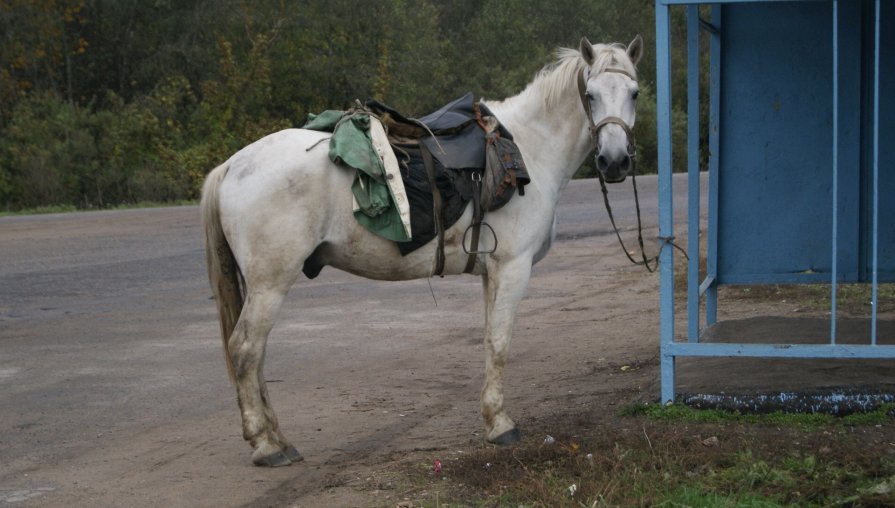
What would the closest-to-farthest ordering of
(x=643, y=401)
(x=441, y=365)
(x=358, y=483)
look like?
1. (x=358, y=483)
2. (x=643, y=401)
3. (x=441, y=365)

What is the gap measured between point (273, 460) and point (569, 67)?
2.80 metres

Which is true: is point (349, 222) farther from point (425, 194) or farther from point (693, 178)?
point (693, 178)

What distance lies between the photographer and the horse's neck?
6.70 m

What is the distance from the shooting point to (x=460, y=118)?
6.60 m

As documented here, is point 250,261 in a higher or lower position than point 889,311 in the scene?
higher

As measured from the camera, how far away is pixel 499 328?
21.3ft

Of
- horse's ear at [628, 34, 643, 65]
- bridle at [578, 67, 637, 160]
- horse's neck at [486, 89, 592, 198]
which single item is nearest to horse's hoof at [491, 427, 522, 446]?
horse's neck at [486, 89, 592, 198]

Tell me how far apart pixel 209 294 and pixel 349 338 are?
353 cm

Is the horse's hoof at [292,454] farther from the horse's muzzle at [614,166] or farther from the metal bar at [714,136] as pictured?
the metal bar at [714,136]

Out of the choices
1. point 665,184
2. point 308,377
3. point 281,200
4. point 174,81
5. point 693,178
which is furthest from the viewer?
point 174,81

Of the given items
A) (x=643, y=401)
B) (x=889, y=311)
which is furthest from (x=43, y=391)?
(x=889, y=311)

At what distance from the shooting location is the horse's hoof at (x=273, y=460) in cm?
609

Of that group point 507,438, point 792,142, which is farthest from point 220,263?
point 792,142

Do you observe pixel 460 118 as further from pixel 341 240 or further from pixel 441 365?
pixel 441 365
